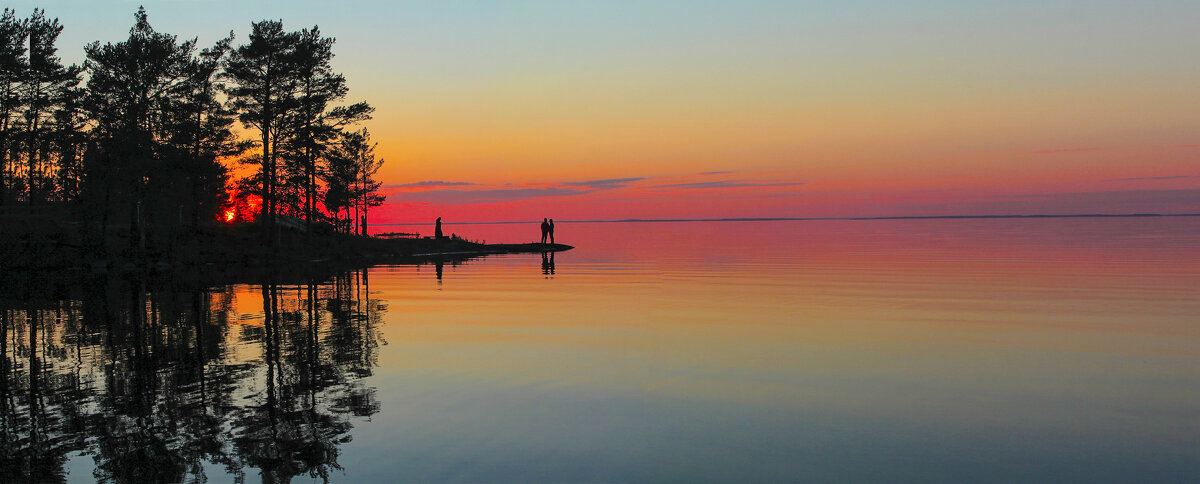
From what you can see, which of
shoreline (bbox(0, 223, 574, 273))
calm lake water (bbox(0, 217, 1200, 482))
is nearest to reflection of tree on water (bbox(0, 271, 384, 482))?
calm lake water (bbox(0, 217, 1200, 482))

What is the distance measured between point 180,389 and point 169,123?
3792 centimetres

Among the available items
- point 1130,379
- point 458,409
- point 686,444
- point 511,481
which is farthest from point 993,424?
point 458,409

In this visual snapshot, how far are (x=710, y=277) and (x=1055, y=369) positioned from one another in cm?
2330

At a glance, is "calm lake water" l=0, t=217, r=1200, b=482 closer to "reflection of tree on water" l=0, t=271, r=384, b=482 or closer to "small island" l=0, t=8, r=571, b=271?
"reflection of tree on water" l=0, t=271, r=384, b=482

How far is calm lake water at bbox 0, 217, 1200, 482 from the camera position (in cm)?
789

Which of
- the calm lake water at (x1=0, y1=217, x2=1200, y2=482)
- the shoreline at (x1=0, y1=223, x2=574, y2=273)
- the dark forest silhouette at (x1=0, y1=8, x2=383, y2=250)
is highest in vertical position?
the dark forest silhouette at (x1=0, y1=8, x2=383, y2=250)

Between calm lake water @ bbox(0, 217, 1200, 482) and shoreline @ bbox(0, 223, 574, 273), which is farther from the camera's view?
shoreline @ bbox(0, 223, 574, 273)

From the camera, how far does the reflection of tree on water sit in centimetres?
792

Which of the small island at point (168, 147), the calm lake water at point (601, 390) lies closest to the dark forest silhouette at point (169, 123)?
the small island at point (168, 147)

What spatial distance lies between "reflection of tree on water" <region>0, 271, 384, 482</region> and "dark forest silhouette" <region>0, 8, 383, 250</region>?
69.8ft

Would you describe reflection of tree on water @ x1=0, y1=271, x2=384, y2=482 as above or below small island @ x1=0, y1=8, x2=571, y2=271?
below

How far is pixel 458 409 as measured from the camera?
1027 centimetres

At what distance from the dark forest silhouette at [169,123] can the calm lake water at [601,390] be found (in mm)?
18173

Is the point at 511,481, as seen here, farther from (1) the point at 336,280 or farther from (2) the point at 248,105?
(2) the point at 248,105
